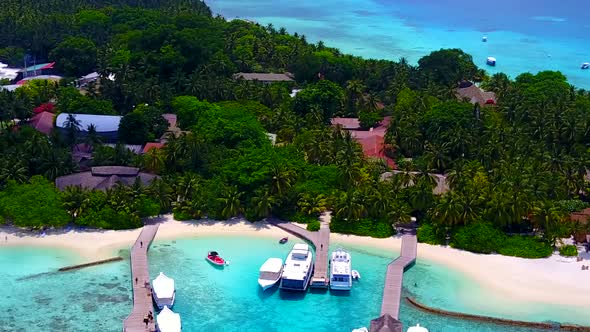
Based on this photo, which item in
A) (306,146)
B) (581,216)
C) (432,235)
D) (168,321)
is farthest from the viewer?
(306,146)

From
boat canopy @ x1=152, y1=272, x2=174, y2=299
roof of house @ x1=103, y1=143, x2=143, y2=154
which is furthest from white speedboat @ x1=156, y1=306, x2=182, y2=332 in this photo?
roof of house @ x1=103, y1=143, x2=143, y2=154

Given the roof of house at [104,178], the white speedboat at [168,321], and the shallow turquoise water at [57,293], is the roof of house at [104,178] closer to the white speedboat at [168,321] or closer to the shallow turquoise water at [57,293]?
the shallow turquoise water at [57,293]

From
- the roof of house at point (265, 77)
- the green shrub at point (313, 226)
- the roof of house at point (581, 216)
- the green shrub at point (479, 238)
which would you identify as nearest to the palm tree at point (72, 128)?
the green shrub at point (313, 226)

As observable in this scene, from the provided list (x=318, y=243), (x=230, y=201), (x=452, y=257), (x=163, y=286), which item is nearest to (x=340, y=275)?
(x=318, y=243)

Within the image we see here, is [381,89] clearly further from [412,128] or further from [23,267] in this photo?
[23,267]

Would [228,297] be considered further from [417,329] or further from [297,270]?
[417,329]

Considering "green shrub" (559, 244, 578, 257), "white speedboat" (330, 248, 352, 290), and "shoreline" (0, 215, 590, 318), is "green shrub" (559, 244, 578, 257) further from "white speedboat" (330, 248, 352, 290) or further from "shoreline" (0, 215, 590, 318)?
"white speedboat" (330, 248, 352, 290)


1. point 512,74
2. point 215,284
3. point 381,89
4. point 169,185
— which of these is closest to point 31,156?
point 169,185

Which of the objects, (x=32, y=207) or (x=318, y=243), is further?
(x=32, y=207)
